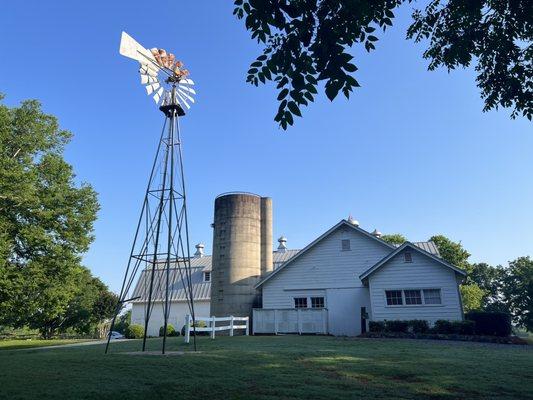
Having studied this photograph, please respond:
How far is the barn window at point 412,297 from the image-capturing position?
77.9 feet

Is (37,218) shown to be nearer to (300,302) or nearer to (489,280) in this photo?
(300,302)

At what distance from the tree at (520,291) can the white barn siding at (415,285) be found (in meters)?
45.3

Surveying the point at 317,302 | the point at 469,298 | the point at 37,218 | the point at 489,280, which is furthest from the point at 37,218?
the point at 489,280

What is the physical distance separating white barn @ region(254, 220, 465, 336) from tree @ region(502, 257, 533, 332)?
149 feet

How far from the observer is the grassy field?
20.7 ft

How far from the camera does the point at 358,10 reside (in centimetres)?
524

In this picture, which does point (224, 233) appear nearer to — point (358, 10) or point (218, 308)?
point (218, 308)

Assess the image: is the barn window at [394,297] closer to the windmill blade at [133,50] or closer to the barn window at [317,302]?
the barn window at [317,302]

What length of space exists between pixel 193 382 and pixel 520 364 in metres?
7.85

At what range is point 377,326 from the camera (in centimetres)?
2206

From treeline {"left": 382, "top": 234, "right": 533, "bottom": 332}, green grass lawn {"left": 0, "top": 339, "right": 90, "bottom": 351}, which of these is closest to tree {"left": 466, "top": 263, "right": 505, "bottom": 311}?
treeline {"left": 382, "top": 234, "right": 533, "bottom": 332}

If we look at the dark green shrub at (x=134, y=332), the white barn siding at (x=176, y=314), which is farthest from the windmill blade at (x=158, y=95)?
the white barn siding at (x=176, y=314)

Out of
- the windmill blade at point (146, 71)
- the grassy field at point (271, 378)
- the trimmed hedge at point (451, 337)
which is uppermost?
the windmill blade at point (146, 71)

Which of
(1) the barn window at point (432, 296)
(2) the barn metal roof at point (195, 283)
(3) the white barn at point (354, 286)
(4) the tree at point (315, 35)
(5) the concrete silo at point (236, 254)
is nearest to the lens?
(4) the tree at point (315, 35)
